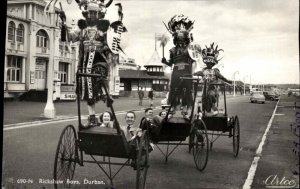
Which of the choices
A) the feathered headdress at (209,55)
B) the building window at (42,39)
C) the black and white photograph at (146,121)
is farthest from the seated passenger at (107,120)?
the building window at (42,39)

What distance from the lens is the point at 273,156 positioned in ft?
23.1

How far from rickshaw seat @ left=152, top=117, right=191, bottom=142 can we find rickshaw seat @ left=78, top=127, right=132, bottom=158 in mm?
1241

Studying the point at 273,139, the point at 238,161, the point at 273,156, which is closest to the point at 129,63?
the point at 238,161

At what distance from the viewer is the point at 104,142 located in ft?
13.4

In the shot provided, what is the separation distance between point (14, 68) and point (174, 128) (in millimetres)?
17355

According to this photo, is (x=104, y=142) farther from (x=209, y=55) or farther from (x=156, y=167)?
(x=209, y=55)

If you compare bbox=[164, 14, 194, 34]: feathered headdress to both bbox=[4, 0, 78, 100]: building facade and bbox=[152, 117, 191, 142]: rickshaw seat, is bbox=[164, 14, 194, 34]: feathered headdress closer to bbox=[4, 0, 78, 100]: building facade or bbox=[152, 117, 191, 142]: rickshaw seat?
bbox=[152, 117, 191, 142]: rickshaw seat

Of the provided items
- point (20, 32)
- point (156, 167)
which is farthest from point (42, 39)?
point (156, 167)

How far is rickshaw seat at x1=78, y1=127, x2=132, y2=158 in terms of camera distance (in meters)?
4.04

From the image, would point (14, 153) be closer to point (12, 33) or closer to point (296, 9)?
point (296, 9)

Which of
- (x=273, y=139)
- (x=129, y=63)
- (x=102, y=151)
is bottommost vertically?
(x=273, y=139)

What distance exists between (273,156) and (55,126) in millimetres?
6481

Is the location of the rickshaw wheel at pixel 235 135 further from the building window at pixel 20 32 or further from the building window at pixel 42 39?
the building window at pixel 42 39

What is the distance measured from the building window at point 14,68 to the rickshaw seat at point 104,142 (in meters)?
17.1
